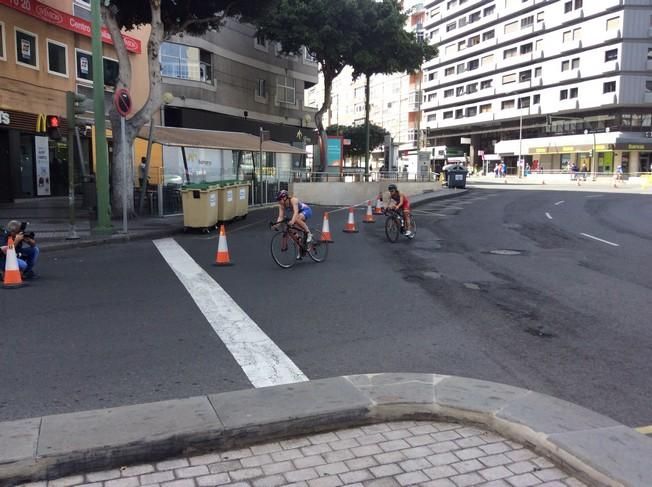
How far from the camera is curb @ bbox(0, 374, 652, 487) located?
11.0 feet

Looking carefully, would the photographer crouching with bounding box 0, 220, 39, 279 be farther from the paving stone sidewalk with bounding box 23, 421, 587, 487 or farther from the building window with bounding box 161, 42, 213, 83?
the building window with bounding box 161, 42, 213, 83

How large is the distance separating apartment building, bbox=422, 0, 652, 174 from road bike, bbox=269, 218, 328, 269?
57.6m

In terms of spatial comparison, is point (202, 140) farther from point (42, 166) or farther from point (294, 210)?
point (294, 210)

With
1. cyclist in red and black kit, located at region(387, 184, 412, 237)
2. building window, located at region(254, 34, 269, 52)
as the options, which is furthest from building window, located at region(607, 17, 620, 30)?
cyclist in red and black kit, located at region(387, 184, 412, 237)

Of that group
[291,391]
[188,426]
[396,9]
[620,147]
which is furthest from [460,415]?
[620,147]

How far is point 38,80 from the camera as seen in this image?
70.6 ft

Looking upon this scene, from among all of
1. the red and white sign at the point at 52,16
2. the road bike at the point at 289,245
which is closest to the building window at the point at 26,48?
the red and white sign at the point at 52,16

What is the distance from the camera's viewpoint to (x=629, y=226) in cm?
1745

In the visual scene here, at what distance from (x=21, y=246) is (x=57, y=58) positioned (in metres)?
16.2

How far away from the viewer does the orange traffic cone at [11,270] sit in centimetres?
866

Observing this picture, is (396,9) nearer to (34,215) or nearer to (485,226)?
(485,226)

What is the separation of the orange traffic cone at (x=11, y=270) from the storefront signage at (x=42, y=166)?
1648cm

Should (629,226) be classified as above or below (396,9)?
below

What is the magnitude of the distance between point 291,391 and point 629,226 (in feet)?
53.0
